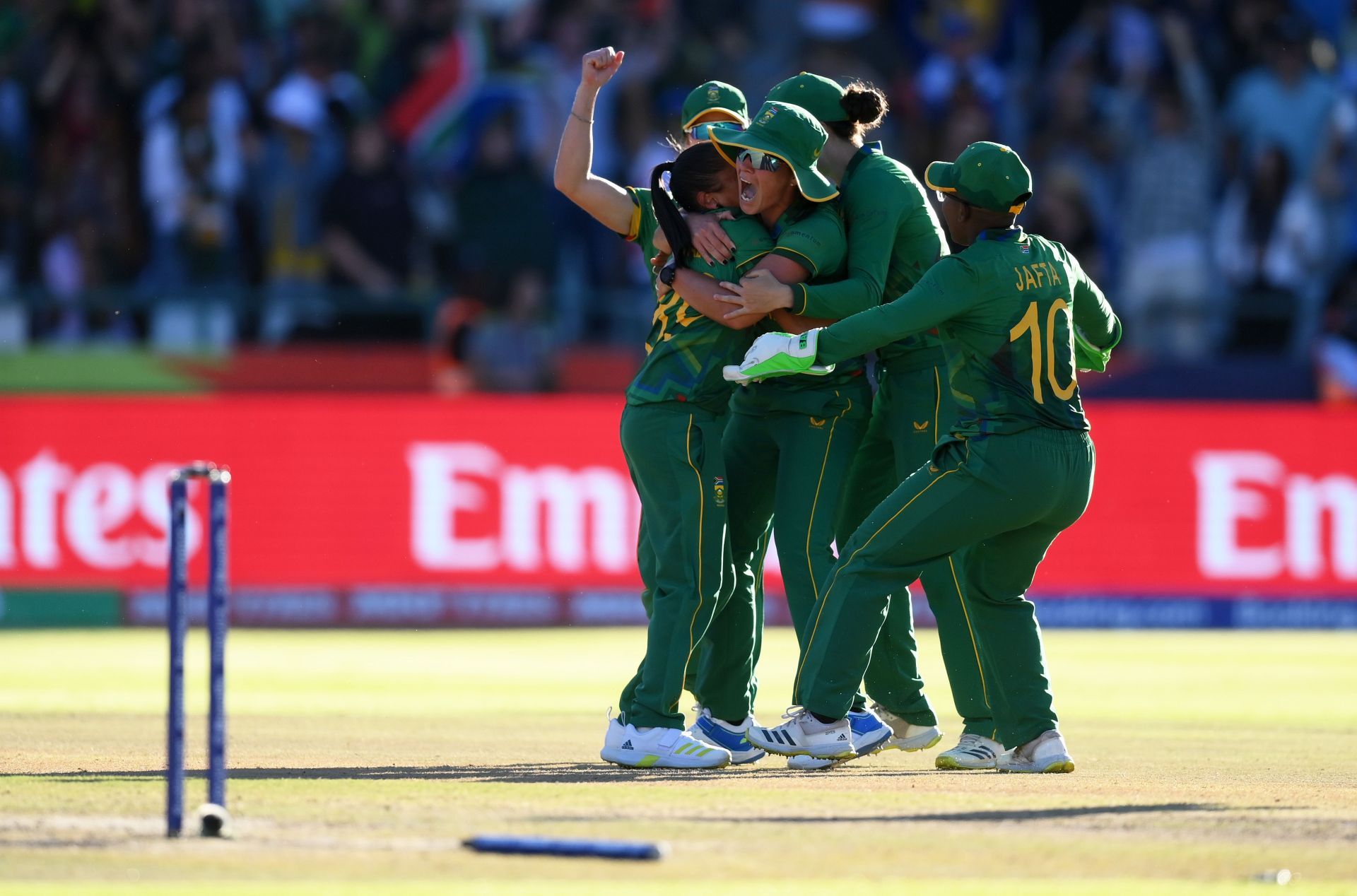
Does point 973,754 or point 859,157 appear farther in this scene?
point 859,157

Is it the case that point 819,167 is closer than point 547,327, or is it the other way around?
point 819,167

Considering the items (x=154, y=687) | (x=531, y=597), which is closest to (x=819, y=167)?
(x=154, y=687)

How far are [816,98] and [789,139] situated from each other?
1.64ft

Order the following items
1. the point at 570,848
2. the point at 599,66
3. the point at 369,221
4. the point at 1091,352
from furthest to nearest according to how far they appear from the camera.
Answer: the point at 369,221
the point at 1091,352
the point at 599,66
the point at 570,848

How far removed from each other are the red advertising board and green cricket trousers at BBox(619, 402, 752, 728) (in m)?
8.61

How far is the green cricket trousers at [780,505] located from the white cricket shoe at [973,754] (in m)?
0.74

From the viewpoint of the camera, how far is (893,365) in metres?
8.05

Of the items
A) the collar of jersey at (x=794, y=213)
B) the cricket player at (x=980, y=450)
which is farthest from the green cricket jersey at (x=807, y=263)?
the cricket player at (x=980, y=450)

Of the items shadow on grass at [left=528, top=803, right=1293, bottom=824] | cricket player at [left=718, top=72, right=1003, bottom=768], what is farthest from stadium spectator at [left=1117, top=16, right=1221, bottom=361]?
shadow on grass at [left=528, top=803, right=1293, bottom=824]

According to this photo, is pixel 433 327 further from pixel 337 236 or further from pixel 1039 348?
pixel 1039 348

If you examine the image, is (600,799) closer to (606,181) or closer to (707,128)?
(606,181)

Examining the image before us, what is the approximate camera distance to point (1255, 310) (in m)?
18.2

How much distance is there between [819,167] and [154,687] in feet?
17.1

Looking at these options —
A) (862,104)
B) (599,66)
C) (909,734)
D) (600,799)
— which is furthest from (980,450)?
(599,66)
